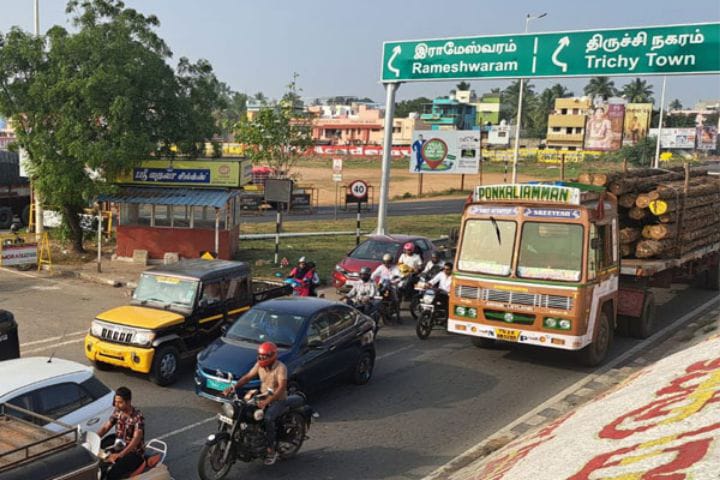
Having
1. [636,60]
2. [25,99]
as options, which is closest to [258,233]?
[25,99]

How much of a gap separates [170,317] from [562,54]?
42.9ft

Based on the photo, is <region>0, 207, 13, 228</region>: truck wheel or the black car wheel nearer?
the black car wheel

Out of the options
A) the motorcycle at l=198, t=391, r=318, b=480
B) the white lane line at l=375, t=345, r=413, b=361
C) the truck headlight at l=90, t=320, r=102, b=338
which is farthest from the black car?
the truck headlight at l=90, t=320, r=102, b=338

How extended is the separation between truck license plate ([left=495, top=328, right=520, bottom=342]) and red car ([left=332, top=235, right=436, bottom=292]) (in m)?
5.50

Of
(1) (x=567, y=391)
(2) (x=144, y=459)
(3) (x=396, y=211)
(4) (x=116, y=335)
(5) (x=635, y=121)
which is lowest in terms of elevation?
(1) (x=567, y=391)

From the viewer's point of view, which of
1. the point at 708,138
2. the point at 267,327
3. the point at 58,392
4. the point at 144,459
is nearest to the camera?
the point at 144,459

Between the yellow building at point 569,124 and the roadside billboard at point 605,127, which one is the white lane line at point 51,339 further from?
the yellow building at point 569,124

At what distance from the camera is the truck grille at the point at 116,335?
36.4 ft

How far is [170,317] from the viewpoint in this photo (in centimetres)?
1153

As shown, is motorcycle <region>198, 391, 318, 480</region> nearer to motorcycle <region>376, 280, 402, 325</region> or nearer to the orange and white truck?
the orange and white truck

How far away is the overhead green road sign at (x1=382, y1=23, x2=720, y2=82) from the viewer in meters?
17.0

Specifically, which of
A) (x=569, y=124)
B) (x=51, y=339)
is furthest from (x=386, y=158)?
(x=569, y=124)

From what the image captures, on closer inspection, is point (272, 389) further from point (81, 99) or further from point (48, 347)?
point (81, 99)

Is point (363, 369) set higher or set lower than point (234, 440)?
lower
